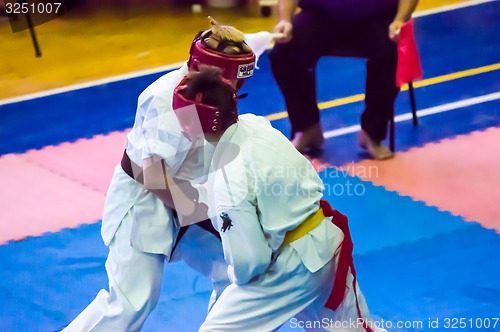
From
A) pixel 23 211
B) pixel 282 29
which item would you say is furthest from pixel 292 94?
pixel 23 211

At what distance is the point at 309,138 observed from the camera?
720cm

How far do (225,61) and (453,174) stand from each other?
3.50 meters

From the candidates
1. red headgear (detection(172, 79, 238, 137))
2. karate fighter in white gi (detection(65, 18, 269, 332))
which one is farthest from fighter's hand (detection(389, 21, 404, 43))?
red headgear (detection(172, 79, 238, 137))

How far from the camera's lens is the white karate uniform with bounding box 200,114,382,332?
3.34 m

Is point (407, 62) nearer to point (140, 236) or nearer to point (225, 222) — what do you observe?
point (140, 236)

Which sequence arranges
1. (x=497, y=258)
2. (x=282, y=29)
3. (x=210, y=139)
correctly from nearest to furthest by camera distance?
(x=210, y=139)
(x=497, y=258)
(x=282, y=29)

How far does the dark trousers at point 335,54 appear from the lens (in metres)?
6.96

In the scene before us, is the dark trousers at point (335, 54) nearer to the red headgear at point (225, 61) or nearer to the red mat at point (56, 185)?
the red mat at point (56, 185)

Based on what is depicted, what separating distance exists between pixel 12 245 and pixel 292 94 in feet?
8.53

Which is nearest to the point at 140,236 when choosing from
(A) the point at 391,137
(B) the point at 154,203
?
(B) the point at 154,203

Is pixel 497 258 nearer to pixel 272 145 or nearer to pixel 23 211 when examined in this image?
pixel 272 145

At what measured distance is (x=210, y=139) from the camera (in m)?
3.40

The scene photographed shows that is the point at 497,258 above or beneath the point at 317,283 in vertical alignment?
beneath

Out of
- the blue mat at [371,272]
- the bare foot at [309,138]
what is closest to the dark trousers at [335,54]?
the bare foot at [309,138]
